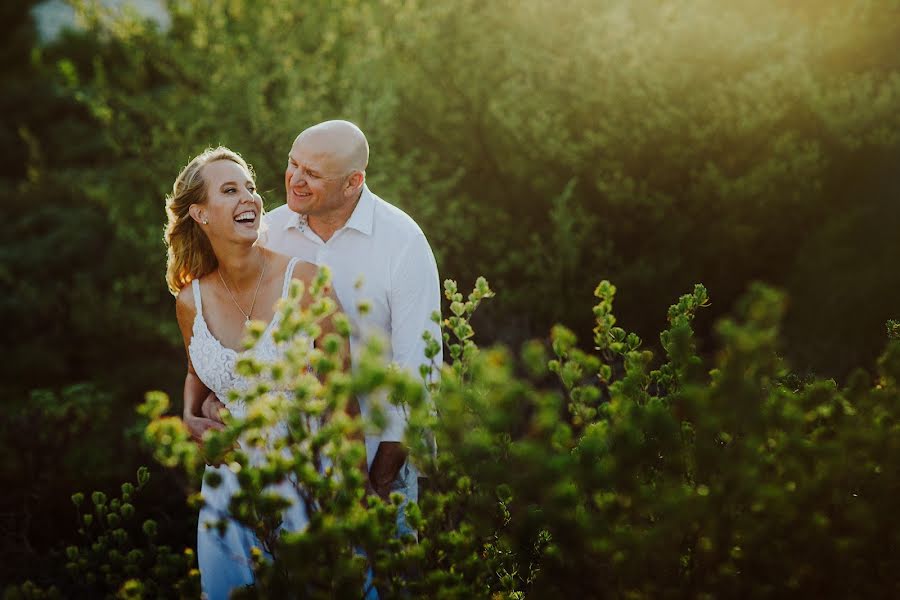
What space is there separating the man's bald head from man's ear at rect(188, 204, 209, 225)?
48 centimetres

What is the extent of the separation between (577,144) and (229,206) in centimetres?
540

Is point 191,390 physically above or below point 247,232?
below

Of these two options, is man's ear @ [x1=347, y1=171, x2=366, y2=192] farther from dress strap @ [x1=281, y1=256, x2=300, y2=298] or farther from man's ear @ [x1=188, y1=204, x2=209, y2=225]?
man's ear @ [x1=188, y1=204, x2=209, y2=225]

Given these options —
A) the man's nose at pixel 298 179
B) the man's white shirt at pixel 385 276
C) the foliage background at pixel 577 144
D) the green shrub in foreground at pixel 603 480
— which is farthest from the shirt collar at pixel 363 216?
the foliage background at pixel 577 144

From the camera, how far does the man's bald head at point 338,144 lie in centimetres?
362

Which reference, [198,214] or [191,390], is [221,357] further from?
[198,214]

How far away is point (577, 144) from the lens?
27.3 ft

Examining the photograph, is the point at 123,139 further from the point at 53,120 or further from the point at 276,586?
the point at 53,120

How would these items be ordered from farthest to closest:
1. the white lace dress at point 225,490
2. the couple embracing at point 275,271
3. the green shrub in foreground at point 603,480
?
1. the couple embracing at point 275,271
2. the white lace dress at point 225,490
3. the green shrub in foreground at point 603,480

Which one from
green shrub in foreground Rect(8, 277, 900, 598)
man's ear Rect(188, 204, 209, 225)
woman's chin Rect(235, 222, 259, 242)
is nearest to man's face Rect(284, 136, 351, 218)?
woman's chin Rect(235, 222, 259, 242)

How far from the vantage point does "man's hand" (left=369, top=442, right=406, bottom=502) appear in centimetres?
350

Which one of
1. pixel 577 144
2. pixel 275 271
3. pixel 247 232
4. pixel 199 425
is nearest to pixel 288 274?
pixel 275 271

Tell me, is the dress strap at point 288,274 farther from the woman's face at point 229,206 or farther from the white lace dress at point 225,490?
the woman's face at point 229,206

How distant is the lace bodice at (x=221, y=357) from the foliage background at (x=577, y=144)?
13.0 ft
